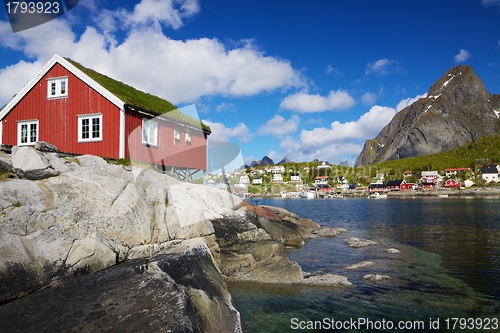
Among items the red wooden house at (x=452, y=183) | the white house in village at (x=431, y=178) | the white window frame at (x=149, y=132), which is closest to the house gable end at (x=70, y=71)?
the white window frame at (x=149, y=132)

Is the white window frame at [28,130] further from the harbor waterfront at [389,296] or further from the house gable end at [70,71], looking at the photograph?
the harbor waterfront at [389,296]

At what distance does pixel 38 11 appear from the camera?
424 inches

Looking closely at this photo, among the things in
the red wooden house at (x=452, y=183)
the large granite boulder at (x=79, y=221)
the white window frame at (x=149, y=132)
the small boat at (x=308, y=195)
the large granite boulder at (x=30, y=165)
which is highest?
the white window frame at (x=149, y=132)

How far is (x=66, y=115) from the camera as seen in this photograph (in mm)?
24469

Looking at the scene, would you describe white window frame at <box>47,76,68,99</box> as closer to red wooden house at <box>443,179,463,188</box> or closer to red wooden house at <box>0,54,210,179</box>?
red wooden house at <box>0,54,210,179</box>

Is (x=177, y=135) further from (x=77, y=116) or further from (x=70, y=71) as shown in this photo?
(x=70, y=71)

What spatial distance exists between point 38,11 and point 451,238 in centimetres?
3039

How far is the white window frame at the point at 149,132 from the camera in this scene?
25.5 metres

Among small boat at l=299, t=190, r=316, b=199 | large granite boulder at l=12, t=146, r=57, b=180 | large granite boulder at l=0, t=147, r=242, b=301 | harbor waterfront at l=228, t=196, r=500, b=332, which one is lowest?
small boat at l=299, t=190, r=316, b=199

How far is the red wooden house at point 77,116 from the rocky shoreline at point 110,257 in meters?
5.60

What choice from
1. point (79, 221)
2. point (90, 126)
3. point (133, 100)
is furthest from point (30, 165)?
point (133, 100)

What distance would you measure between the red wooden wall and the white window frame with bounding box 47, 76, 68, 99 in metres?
0.24

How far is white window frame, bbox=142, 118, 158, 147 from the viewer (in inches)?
1005

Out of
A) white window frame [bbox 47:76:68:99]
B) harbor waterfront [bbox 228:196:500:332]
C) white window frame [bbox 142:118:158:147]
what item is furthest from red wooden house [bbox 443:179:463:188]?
white window frame [bbox 47:76:68:99]
